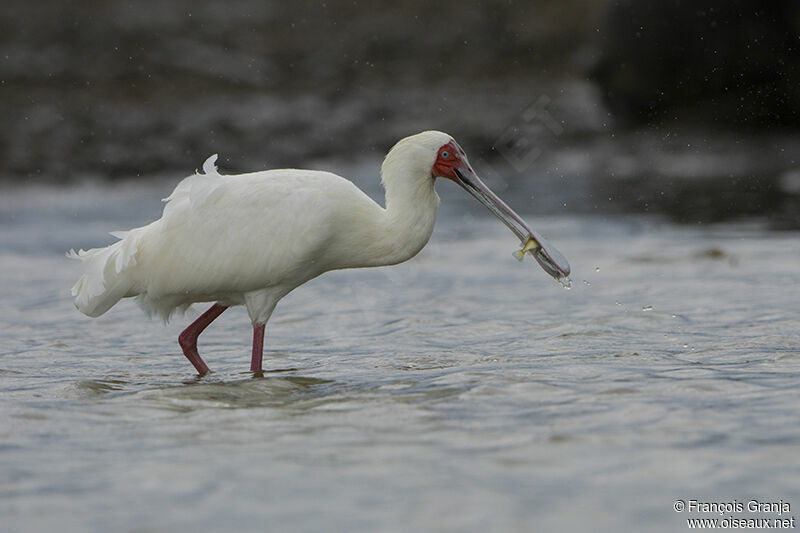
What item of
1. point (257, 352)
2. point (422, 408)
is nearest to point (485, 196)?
point (257, 352)

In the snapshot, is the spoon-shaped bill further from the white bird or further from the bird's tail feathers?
the bird's tail feathers

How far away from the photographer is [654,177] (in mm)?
22562

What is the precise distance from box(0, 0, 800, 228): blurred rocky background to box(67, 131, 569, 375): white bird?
9.32 m

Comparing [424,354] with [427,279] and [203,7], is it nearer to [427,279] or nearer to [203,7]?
[427,279]

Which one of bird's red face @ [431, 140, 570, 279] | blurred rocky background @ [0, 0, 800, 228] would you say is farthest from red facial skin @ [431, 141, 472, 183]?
blurred rocky background @ [0, 0, 800, 228]

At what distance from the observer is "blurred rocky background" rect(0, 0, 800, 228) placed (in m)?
23.2

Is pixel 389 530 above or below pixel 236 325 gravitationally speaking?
below

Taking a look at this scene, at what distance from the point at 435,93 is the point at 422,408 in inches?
997

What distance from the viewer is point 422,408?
620 centimetres

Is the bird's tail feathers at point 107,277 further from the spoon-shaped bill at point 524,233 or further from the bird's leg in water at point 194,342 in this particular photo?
the spoon-shaped bill at point 524,233

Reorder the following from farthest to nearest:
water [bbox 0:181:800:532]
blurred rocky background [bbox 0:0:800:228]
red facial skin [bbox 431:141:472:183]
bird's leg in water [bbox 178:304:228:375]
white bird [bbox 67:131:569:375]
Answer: blurred rocky background [bbox 0:0:800:228] → bird's leg in water [bbox 178:304:228:375] → red facial skin [bbox 431:141:472:183] → white bird [bbox 67:131:569:375] → water [bbox 0:181:800:532]

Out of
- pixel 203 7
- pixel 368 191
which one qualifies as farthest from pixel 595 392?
pixel 203 7

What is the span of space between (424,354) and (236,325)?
2462mm

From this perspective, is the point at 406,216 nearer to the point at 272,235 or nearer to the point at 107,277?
the point at 272,235
